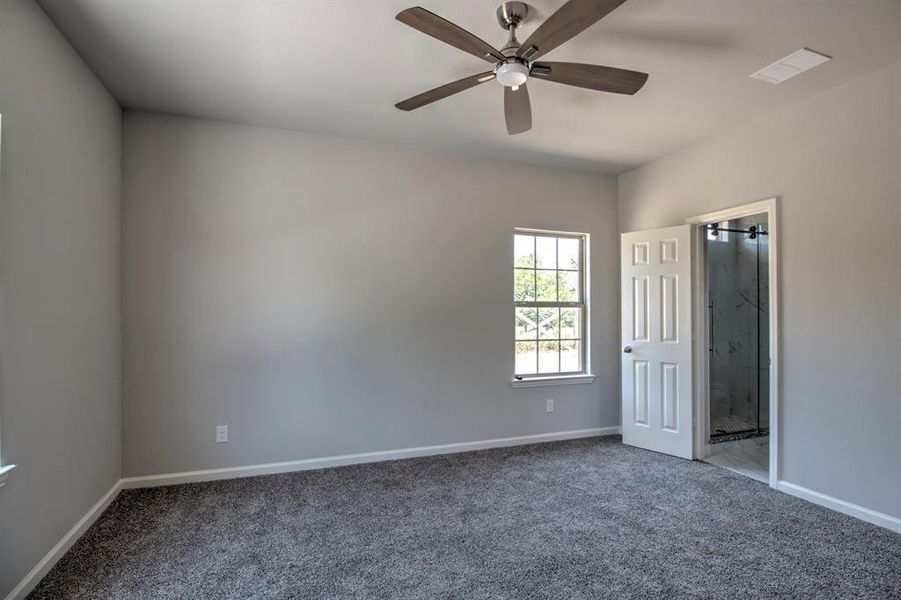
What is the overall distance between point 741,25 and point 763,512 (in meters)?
2.78

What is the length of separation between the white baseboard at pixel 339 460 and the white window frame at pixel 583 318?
51 cm

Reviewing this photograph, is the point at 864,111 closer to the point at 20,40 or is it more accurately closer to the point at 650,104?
the point at 650,104

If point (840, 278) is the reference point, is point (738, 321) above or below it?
below

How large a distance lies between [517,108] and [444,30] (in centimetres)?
69

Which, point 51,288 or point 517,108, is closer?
point 51,288

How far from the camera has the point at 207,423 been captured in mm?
3234

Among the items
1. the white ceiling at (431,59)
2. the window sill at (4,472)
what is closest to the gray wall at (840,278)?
the white ceiling at (431,59)

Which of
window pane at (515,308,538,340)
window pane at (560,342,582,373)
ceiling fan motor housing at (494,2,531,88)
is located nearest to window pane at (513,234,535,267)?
window pane at (515,308,538,340)

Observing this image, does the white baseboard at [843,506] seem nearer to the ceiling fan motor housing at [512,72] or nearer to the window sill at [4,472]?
the ceiling fan motor housing at [512,72]

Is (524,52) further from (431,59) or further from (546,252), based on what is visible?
(546,252)

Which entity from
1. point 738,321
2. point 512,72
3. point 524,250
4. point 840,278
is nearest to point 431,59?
point 512,72

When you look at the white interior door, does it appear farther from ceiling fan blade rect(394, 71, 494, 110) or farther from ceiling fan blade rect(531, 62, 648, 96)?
ceiling fan blade rect(394, 71, 494, 110)

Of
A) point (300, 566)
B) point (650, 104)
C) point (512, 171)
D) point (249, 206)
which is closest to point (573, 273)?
point (512, 171)

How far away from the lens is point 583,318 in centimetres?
449
